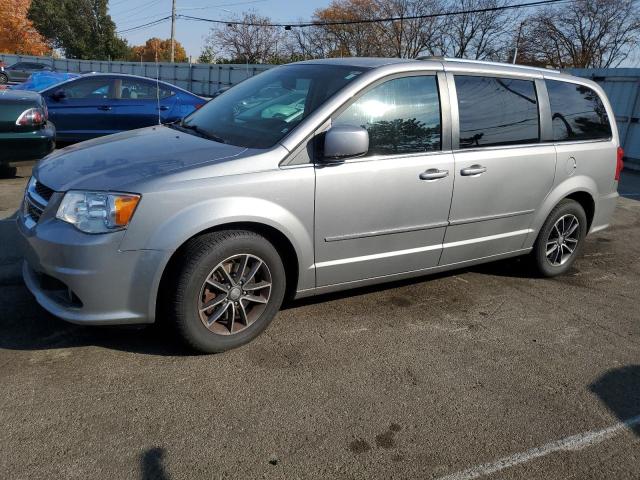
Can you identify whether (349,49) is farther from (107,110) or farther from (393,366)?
(393,366)

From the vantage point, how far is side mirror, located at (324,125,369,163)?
320 cm

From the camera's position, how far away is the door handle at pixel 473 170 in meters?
3.90

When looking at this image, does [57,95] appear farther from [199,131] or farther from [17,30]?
[17,30]

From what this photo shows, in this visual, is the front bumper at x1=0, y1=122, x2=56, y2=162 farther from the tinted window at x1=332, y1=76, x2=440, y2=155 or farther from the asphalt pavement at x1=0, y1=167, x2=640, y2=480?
the tinted window at x1=332, y1=76, x2=440, y2=155

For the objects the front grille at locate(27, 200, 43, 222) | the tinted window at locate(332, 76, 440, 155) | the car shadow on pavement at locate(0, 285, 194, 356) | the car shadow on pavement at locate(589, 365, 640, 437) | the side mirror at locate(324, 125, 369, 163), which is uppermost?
the tinted window at locate(332, 76, 440, 155)

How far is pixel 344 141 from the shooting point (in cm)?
320

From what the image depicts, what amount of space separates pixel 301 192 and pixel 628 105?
1310cm

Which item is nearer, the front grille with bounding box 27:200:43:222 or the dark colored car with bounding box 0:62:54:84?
the front grille with bounding box 27:200:43:222

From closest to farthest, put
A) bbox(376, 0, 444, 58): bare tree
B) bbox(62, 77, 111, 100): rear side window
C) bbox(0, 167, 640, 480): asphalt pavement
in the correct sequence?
bbox(0, 167, 640, 480): asphalt pavement < bbox(62, 77, 111, 100): rear side window < bbox(376, 0, 444, 58): bare tree

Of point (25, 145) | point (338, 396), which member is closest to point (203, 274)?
point (338, 396)

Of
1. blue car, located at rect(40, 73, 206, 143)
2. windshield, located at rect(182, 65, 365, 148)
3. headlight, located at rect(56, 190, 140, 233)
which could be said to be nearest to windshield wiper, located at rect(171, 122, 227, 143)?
windshield, located at rect(182, 65, 365, 148)

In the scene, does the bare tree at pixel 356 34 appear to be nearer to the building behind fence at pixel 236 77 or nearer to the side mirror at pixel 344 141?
the building behind fence at pixel 236 77

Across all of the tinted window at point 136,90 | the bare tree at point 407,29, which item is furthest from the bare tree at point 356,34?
the tinted window at point 136,90

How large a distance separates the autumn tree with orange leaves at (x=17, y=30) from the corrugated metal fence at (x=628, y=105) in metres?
67.5
